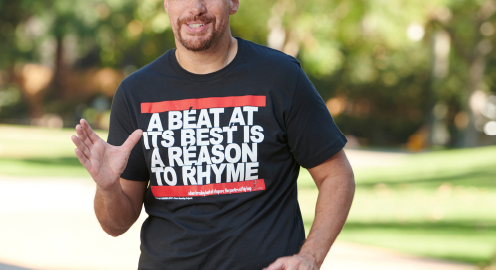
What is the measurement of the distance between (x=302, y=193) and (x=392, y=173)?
4573 mm

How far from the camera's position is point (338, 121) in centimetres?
2984

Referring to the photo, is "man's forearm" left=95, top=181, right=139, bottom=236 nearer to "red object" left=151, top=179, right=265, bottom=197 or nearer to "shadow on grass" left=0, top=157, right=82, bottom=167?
"red object" left=151, top=179, right=265, bottom=197

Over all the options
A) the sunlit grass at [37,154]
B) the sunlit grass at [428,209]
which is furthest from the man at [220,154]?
the sunlit grass at [37,154]

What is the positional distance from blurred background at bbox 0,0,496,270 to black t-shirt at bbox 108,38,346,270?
2296 mm

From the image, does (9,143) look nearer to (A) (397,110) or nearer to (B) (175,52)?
(A) (397,110)

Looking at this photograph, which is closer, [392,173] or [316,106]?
[316,106]

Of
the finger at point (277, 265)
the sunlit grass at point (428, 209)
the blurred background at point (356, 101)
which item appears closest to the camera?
the finger at point (277, 265)

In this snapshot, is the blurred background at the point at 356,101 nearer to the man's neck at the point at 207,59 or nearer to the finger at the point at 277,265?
the man's neck at the point at 207,59

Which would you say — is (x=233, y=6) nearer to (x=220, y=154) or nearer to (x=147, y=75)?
(x=147, y=75)

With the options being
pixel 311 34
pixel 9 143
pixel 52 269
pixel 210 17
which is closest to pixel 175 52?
pixel 210 17

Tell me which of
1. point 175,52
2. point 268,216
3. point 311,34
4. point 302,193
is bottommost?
point 268,216

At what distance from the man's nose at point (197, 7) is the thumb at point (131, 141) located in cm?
48

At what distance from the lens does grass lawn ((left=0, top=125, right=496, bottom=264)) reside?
7707 millimetres

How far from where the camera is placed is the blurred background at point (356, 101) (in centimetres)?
879
